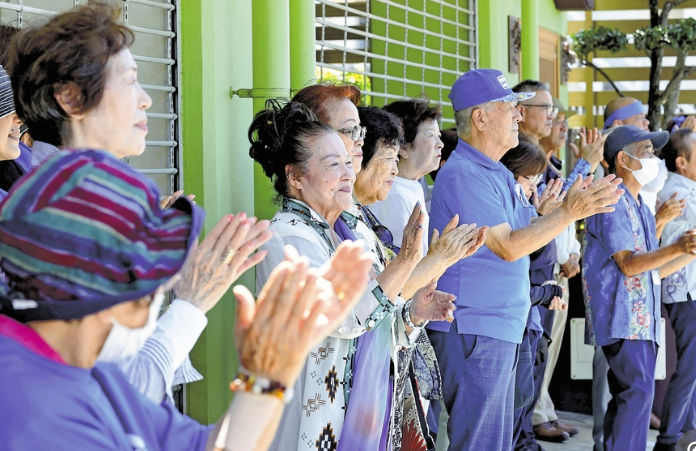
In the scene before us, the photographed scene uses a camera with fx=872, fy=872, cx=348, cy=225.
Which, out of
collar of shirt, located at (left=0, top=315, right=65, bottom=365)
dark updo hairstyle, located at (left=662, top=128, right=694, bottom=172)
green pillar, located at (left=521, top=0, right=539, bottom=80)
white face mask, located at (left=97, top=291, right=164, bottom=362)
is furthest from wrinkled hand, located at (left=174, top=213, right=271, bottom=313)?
green pillar, located at (left=521, top=0, right=539, bottom=80)

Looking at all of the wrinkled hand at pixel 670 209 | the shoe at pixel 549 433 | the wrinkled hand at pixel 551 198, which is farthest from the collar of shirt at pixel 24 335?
the shoe at pixel 549 433

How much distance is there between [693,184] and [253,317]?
4.42 meters

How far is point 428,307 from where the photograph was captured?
280 cm

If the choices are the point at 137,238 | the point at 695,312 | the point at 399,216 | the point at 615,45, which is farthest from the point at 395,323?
the point at 615,45

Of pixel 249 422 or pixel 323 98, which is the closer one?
pixel 249 422

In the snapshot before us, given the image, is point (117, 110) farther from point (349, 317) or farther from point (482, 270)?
point (482, 270)

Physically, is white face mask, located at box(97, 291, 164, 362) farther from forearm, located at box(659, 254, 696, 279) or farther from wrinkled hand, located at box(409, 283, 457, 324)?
forearm, located at box(659, 254, 696, 279)

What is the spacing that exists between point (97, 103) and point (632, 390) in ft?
10.2

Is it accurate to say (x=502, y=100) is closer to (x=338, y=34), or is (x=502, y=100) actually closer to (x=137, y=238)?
(x=137, y=238)

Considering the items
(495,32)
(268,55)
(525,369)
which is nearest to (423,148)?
(268,55)

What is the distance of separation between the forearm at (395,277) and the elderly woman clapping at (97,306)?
124cm

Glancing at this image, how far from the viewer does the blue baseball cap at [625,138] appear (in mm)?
4445

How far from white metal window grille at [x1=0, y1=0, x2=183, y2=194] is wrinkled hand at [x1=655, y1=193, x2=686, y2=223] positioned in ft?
8.33

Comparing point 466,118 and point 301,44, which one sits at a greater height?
point 301,44
